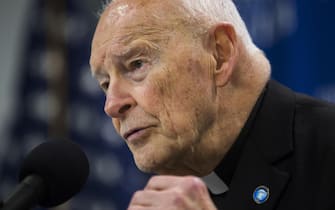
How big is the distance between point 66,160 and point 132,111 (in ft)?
1.09

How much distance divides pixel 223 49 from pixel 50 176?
67 cm

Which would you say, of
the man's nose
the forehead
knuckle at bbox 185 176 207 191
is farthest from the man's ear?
knuckle at bbox 185 176 207 191

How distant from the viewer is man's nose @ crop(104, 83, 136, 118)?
67.7 inches

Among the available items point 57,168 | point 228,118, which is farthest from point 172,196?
point 228,118

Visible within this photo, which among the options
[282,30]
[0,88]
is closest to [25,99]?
[0,88]

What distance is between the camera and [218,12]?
1.83 m

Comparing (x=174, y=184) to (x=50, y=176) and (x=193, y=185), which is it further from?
(x=50, y=176)

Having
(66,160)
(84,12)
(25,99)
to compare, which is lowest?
(25,99)

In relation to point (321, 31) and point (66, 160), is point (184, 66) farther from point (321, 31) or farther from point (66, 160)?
point (321, 31)

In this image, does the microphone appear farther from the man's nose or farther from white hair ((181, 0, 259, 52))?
white hair ((181, 0, 259, 52))

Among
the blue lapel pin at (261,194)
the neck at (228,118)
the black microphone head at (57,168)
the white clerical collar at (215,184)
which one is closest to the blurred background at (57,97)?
the white clerical collar at (215,184)

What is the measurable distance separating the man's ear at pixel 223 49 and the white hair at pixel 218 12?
1.0 inches

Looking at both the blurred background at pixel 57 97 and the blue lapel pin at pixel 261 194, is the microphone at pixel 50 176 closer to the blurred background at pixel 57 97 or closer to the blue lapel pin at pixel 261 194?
the blue lapel pin at pixel 261 194

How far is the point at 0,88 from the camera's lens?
168 inches
